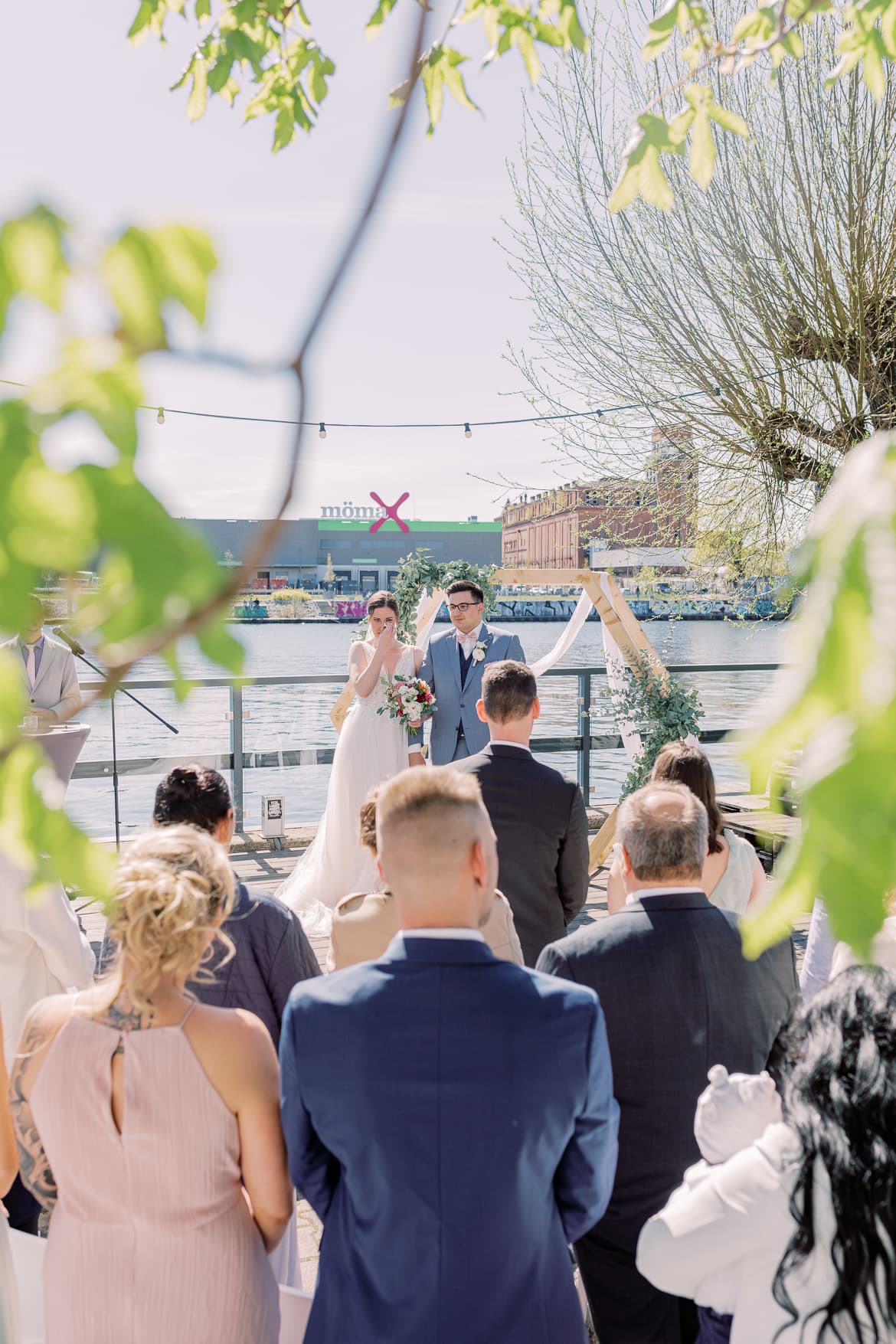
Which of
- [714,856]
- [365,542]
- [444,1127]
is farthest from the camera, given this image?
[365,542]

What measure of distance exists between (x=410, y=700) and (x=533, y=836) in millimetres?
3080

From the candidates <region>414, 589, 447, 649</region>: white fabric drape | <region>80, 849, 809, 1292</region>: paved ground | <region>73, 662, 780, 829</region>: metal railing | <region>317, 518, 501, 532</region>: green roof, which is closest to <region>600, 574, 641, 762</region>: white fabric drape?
<region>80, 849, 809, 1292</region>: paved ground

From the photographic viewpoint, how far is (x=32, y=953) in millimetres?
2891

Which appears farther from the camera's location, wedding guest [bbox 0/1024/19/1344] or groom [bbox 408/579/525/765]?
groom [bbox 408/579/525/765]

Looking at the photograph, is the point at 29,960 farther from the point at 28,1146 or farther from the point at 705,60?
the point at 705,60

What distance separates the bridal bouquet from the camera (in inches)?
256

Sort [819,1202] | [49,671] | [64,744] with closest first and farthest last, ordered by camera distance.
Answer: [819,1202], [64,744], [49,671]

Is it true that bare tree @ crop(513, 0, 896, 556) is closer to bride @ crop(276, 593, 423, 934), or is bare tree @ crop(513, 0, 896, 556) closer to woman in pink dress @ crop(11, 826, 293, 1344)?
bride @ crop(276, 593, 423, 934)

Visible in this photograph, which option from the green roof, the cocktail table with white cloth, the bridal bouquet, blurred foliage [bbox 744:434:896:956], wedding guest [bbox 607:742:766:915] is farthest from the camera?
the green roof

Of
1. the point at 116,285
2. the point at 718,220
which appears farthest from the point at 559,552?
the point at 116,285

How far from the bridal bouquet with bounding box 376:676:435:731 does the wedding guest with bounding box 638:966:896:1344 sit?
490 centimetres

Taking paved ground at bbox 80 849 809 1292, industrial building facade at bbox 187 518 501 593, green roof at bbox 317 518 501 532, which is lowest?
paved ground at bbox 80 849 809 1292

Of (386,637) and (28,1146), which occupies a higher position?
(386,637)

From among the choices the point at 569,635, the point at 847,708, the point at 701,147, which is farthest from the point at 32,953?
the point at 569,635
